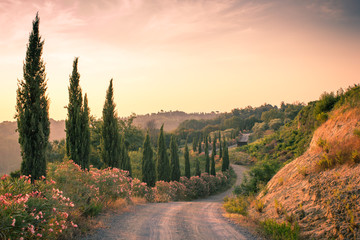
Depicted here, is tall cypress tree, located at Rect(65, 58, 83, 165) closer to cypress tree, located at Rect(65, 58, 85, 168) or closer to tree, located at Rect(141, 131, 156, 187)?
cypress tree, located at Rect(65, 58, 85, 168)

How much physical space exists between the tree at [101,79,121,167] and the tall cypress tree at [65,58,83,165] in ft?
12.2

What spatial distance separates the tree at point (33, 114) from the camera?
326 inches

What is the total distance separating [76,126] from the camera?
11945mm

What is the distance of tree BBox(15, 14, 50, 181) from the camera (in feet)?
27.1

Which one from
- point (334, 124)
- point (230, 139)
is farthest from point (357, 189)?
point (230, 139)

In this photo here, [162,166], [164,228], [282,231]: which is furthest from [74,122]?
[162,166]

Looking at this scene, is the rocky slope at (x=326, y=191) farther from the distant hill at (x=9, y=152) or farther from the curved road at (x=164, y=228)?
the distant hill at (x=9, y=152)

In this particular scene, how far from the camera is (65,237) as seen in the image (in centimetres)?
598

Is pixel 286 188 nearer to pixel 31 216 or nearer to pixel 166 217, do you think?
pixel 166 217

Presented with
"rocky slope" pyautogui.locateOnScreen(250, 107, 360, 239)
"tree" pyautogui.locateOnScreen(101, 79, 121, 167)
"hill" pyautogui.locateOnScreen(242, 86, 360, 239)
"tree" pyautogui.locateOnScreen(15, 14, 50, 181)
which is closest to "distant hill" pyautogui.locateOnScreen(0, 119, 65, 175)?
"tree" pyautogui.locateOnScreen(101, 79, 121, 167)

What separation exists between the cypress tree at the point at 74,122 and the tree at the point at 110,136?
12.2 ft

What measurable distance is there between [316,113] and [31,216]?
1390 cm

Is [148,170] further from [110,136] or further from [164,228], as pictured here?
[164,228]

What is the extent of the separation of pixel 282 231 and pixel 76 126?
32.3ft
